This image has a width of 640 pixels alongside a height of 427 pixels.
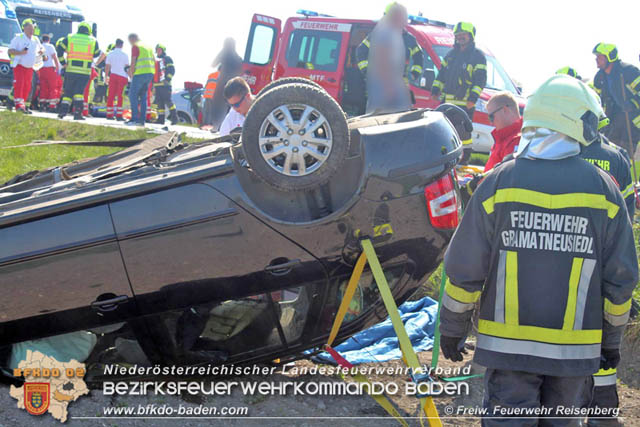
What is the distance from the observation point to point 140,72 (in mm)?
13305

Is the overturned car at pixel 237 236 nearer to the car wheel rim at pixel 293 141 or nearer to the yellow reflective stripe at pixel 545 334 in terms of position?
the car wheel rim at pixel 293 141

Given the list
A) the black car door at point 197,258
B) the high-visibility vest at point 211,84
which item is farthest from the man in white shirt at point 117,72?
the black car door at point 197,258

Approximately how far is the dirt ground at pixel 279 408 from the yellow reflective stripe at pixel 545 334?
1.23m

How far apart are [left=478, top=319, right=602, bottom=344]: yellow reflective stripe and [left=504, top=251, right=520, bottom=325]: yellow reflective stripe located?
0.03 meters

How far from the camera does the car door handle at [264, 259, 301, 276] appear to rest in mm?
3432

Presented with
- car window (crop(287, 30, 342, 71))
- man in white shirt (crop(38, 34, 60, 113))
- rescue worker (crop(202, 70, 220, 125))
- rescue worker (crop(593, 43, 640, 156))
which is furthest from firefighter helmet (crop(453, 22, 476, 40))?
man in white shirt (crop(38, 34, 60, 113))

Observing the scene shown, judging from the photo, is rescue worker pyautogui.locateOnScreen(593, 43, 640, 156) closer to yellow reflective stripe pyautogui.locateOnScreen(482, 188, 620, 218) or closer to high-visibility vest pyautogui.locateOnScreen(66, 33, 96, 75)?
yellow reflective stripe pyautogui.locateOnScreen(482, 188, 620, 218)

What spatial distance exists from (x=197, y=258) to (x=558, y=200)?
5.52 feet

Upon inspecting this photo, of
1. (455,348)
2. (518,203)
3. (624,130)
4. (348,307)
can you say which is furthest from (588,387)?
(624,130)

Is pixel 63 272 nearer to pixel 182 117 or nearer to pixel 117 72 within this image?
pixel 117 72

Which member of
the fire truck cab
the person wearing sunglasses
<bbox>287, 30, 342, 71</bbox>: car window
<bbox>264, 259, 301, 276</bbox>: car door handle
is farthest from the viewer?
<bbox>287, 30, 342, 71</bbox>: car window

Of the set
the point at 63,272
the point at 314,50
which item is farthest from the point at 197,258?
the point at 314,50

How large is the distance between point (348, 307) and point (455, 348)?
3.29 ft

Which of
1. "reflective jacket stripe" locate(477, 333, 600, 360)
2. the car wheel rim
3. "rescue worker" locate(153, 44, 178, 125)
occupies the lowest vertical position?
"rescue worker" locate(153, 44, 178, 125)
